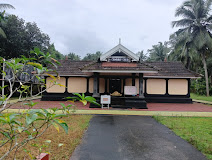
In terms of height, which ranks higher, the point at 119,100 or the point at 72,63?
the point at 72,63

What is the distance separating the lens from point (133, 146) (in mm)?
4328

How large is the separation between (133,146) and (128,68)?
7.47m

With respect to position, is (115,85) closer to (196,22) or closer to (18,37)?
(196,22)

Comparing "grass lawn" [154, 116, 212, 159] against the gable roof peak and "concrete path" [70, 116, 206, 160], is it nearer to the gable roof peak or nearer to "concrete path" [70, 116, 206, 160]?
"concrete path" [70, 116, 206, 160]

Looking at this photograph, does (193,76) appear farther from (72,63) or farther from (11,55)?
(11,55)

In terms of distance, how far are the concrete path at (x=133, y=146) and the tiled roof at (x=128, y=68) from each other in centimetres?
600

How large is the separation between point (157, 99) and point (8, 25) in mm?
25386

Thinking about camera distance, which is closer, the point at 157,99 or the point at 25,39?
the point at 157,99

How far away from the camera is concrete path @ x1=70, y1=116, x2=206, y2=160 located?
3711mm

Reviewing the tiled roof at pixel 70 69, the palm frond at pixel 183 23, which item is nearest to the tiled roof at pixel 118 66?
the tiled roof at pixel 70 69

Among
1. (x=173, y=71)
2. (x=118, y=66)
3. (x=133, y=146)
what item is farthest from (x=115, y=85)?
(x=133, y=146)

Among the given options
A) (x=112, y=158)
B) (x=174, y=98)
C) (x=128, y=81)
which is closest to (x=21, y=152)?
(x=112, y=158)

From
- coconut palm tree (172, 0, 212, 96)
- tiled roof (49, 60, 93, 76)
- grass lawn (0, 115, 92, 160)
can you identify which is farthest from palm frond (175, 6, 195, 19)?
grass lawn (0, 115, 92, 160)

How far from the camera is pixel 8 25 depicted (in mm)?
23984
